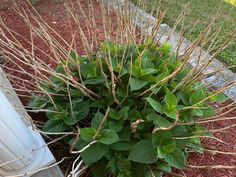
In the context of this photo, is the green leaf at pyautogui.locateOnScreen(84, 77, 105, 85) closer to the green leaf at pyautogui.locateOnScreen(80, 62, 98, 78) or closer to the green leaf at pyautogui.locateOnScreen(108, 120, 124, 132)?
the green leaf at pyautogui.locateOnScreen(80, 62, 98, 78)

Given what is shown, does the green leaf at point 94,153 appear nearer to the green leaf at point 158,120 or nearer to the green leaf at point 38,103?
the green leaf at point 158,120

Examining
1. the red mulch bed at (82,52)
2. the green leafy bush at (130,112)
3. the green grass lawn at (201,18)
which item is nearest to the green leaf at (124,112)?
the green leafy bush at (130,112)

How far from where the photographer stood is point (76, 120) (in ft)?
6.79

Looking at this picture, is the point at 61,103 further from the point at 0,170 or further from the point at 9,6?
the point at 9,6

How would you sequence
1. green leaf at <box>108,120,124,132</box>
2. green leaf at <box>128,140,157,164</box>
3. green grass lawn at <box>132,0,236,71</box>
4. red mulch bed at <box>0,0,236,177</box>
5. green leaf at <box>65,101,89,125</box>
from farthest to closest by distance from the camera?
green grass lawn at <box>132,0,236,71</box>
red mulch bed at <box>0,0,236,177</box>
green leaf at <box>65,101,89,125</box>
green leaf at <box>108,120,124,132</box>
green leaf at <box>128,140,157,164</box>

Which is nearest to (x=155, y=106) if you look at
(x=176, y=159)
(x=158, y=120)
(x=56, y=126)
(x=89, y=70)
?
(x=158, y=120)

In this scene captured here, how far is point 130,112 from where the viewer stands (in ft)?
6.64

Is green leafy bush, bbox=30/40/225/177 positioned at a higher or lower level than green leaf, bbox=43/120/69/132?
higher

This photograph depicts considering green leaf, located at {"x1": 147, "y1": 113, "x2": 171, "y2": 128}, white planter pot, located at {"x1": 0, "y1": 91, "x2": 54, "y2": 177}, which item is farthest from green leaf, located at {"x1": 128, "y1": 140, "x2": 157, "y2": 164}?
white planter pot, located at {"x1": 0, "y1": 91, "x2": 54, "y2": 177}

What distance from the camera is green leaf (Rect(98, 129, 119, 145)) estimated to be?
5.98 feet

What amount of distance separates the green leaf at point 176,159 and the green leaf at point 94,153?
342mm

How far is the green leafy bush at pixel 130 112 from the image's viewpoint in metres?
1.86

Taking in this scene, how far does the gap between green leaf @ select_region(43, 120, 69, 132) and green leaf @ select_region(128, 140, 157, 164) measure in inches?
18.8

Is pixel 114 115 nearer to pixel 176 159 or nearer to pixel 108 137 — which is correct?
pixel 108 137
